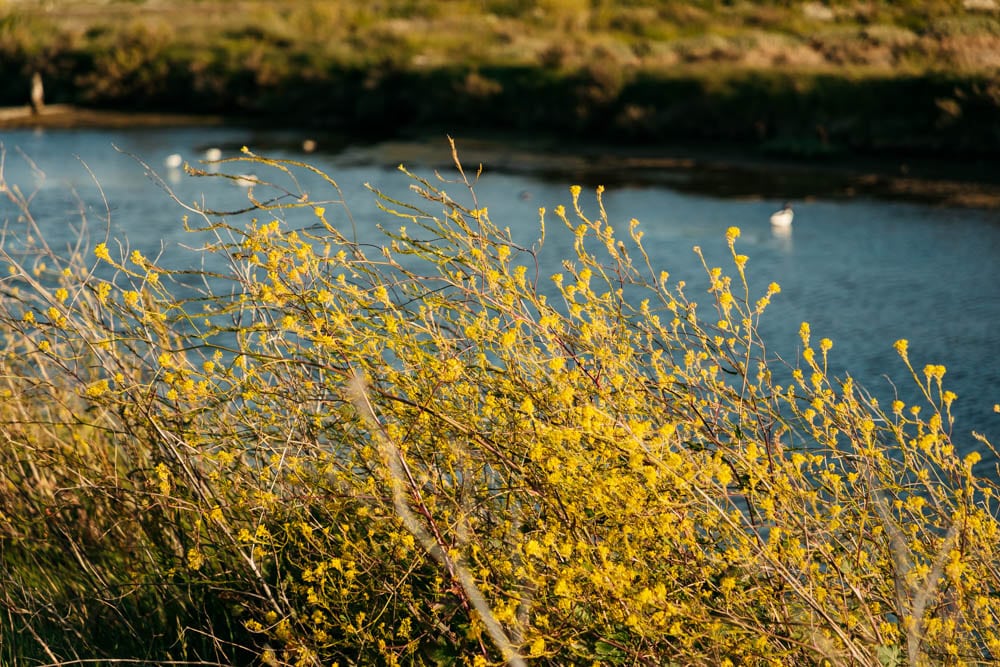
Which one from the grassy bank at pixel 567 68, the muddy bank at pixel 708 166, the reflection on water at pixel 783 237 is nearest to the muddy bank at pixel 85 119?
the grassy bank at pixel 567 68

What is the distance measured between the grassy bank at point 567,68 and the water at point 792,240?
3.07 m

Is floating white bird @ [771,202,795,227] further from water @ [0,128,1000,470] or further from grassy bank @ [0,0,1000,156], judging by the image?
grassy bank @ [0,0,1000,156]

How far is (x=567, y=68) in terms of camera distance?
21.6 m

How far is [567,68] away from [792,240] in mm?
10223

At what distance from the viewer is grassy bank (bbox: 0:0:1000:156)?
17.9 meters

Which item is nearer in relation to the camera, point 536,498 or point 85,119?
point 536,498

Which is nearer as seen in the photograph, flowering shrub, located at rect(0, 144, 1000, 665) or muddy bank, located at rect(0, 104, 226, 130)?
flowering shrub, located at rect(0, 144, 1000, 665)

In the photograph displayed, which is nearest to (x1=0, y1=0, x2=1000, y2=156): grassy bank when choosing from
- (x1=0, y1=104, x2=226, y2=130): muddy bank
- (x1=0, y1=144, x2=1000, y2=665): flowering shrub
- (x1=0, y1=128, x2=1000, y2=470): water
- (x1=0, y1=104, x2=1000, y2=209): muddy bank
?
(x1=0, y1=104, x2=1000, y2=209): muddy bank

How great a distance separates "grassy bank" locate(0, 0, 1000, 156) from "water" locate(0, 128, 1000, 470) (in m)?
3.07

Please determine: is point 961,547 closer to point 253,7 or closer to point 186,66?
point 186,66

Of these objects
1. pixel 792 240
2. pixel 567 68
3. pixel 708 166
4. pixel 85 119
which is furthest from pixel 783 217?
pixel 85 119

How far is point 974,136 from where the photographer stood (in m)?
16.3

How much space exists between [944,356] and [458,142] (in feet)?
41.6

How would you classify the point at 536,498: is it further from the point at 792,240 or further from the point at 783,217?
the point at 783,217
